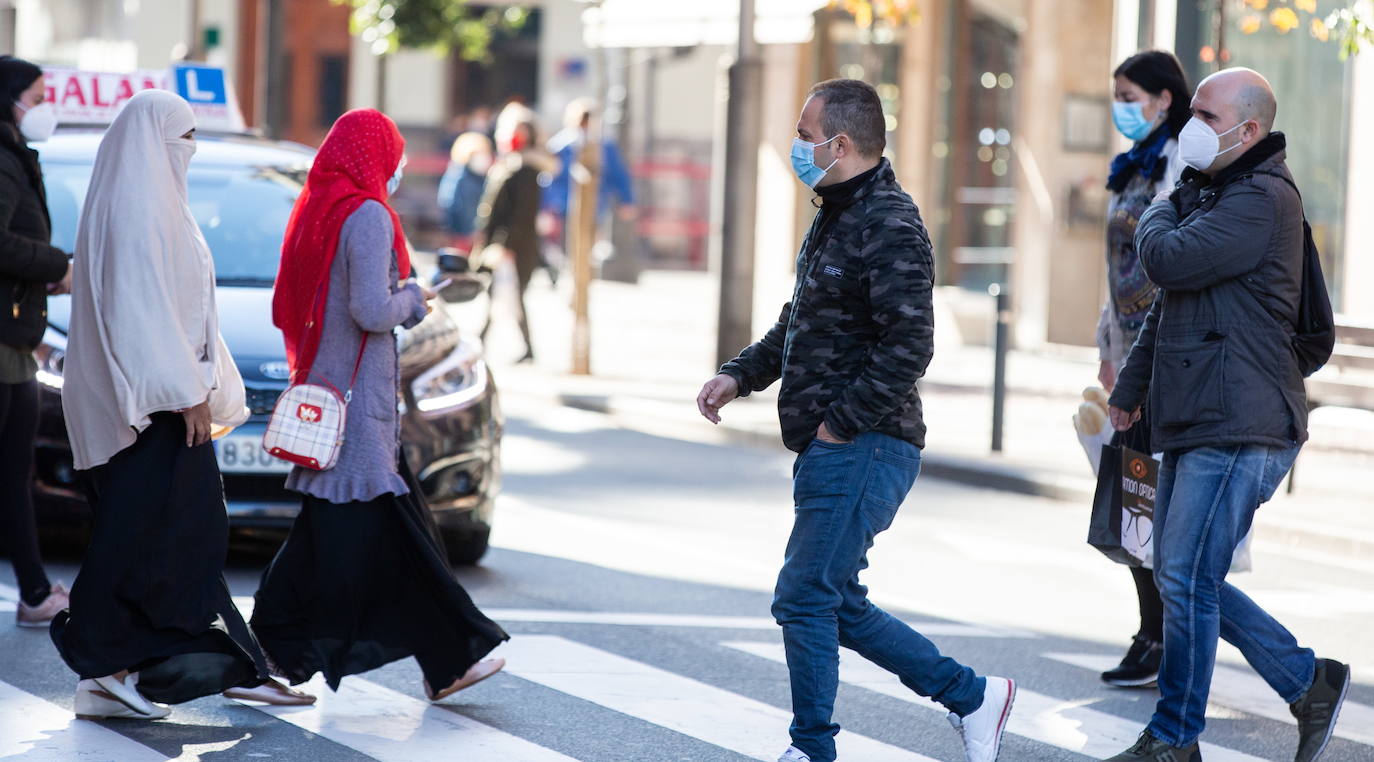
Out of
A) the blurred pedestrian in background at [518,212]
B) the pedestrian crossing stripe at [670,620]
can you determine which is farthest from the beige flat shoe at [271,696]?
the blurred pedestrian in background at [518,212]

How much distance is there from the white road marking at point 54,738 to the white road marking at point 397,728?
1.66 ft

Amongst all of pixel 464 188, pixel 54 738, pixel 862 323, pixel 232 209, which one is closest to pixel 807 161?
pixel 862 323

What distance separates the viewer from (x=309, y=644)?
20.4ft

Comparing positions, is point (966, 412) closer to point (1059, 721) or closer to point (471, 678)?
point (1059, 721)

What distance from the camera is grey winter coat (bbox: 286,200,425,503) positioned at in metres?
6.16

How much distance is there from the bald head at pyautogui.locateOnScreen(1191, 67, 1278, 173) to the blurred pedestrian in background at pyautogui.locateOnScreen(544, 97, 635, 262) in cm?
1149

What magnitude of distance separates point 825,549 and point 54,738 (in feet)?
6.93

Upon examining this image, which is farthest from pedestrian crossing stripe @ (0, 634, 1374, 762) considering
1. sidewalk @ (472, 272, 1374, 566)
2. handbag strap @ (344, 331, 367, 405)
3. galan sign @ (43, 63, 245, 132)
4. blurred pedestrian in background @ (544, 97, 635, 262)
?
blurred pedestrian in background @ (544, 97, 635, 262)

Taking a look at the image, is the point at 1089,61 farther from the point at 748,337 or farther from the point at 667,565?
the point at 667,565

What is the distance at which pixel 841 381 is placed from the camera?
5.40m

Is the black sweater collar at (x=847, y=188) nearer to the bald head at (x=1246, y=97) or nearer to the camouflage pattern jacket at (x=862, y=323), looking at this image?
the camouflage pattern jacket at (x=862, y=323)

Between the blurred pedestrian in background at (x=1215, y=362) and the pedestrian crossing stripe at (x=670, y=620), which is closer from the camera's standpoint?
the blurred pedestrian in background at (x=1215, y=362)

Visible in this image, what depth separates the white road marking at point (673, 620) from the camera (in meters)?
7.78

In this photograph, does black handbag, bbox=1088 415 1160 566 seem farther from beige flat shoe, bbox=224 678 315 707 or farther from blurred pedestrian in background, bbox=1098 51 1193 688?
beige flat shoe, bbox=224 678 315 707
